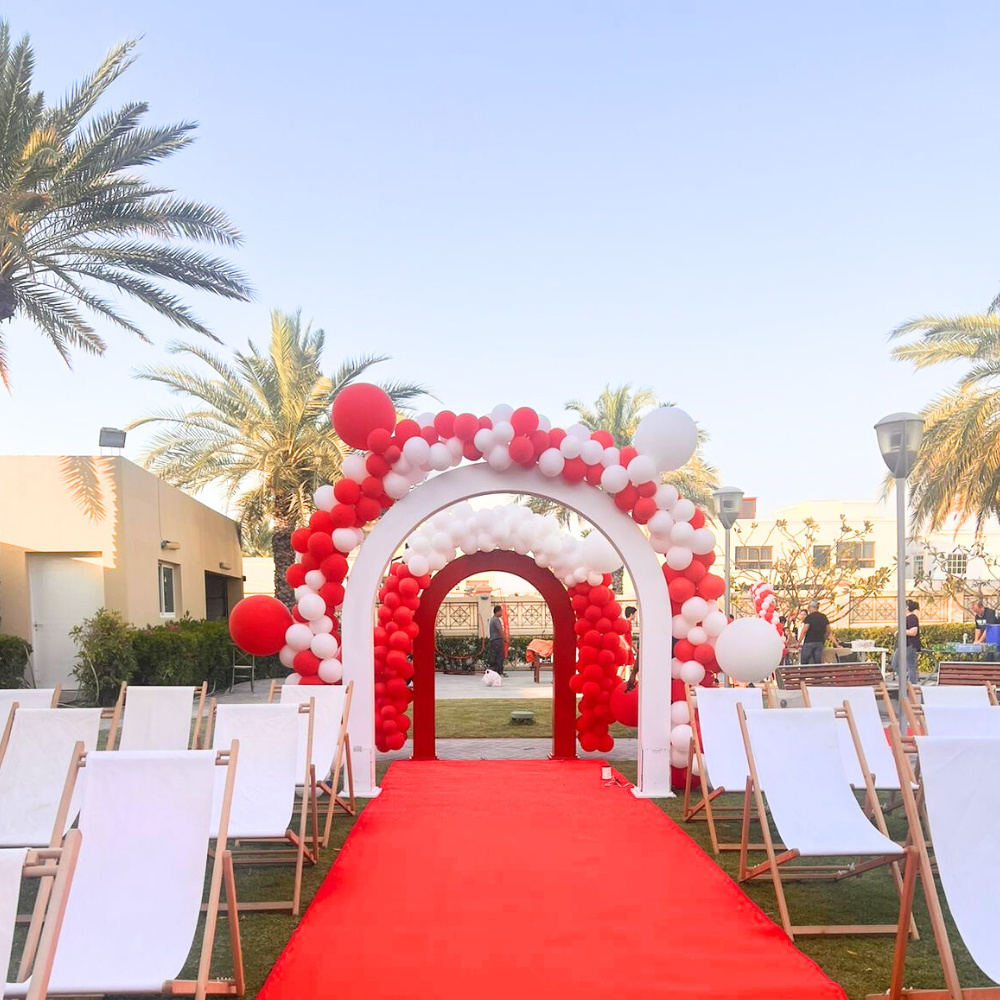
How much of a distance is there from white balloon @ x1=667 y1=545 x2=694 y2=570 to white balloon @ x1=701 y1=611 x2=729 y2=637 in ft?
1.53

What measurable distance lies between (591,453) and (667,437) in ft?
2.16

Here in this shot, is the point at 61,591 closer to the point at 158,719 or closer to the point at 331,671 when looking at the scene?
the point at 331,671

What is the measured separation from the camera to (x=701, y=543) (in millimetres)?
7926

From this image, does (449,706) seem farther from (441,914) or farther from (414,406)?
(441,914)

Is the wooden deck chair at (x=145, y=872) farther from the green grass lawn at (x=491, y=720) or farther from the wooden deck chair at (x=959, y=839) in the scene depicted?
the green grass lawn at (x=491, y=720)

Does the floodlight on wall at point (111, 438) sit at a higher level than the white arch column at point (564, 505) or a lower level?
higher

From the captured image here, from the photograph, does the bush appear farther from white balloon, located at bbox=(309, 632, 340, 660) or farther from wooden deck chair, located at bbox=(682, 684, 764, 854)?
wooden deck chair, located at bbox=(682, 684, 764, 854)

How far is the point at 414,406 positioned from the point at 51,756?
13.3 meters

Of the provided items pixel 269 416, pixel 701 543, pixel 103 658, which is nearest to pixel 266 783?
pixel 701 543

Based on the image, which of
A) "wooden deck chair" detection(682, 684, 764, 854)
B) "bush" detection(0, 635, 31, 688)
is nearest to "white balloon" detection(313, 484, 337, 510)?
"wooden deck chair" detection(682, 684, 764, 854)

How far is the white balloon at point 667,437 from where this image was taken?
311 inches

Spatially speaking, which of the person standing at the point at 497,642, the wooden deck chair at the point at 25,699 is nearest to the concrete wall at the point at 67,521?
the person standing at the point at 497,642

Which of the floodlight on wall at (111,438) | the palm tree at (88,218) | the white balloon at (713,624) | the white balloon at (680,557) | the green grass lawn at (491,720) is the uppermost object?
the palm tree at (88,218)

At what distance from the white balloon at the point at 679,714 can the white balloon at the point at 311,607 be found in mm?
3051
